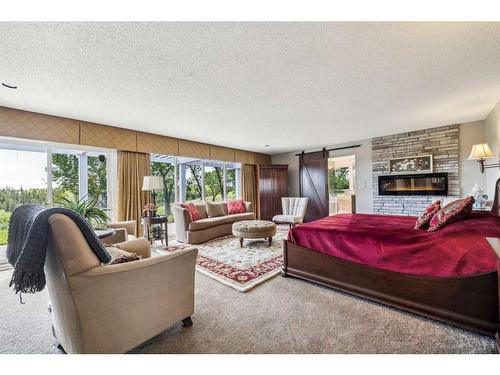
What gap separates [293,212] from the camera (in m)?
5.65

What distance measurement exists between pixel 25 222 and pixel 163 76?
178cm

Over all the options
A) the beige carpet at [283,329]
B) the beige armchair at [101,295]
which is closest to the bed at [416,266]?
the beige carpet at [283,329]

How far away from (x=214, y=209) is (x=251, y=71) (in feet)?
11.2

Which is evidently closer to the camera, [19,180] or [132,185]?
[19,180]

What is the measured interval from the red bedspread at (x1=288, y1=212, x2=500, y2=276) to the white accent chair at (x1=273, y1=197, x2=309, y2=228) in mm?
2710

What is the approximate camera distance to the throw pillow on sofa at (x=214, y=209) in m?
5.01

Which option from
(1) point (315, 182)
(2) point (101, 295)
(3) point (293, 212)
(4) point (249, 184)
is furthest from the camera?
(4) point (249, 184)

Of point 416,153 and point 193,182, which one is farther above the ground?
point 416,153

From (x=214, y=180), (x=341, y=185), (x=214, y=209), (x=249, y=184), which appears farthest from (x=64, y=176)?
(x=341, y=185)

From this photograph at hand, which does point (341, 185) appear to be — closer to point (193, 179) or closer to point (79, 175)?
point (193, 179)

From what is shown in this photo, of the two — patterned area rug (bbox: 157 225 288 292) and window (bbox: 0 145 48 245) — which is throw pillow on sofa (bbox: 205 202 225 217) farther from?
window (bbox: 0 145 48 245)

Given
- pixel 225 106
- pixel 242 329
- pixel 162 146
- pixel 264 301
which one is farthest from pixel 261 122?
pixel 242 329

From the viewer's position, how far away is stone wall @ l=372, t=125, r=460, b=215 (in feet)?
14.3

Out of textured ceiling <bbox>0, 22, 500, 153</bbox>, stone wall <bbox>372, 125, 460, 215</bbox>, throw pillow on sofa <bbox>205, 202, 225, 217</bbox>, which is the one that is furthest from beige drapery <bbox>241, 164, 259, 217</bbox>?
stone wall <bbox>372, 125, 460, 215</bbox>
